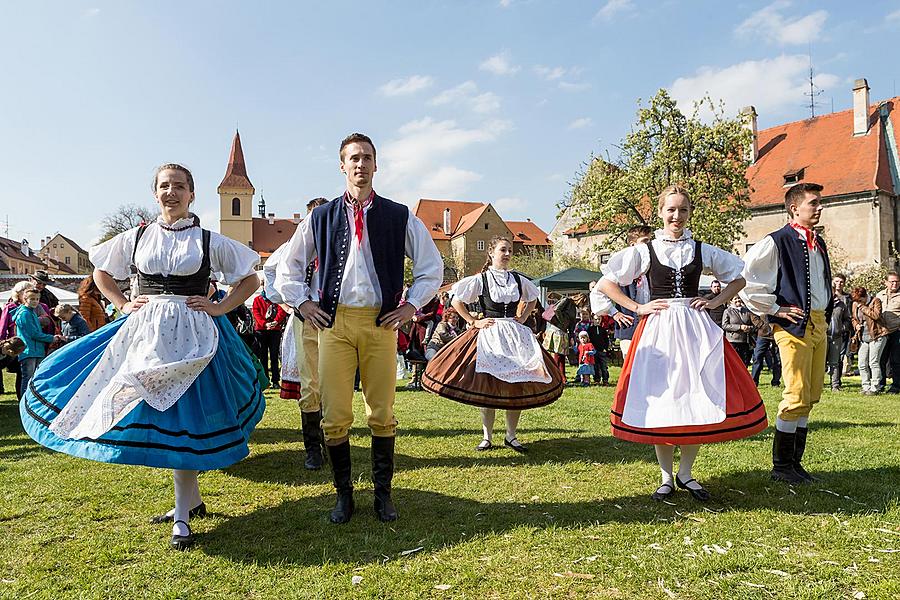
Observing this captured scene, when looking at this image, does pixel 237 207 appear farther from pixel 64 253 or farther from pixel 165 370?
pixel 165 370

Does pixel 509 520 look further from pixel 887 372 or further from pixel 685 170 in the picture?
pixel 685 170

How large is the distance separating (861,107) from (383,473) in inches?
1539

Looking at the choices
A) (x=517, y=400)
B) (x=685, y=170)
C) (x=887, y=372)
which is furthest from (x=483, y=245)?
(x=517, y=400)

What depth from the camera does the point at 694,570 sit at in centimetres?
304

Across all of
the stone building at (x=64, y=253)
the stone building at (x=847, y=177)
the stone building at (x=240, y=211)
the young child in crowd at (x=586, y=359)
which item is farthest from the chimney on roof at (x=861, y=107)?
the stone building at (x=64, y=253)

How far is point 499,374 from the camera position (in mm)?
5438

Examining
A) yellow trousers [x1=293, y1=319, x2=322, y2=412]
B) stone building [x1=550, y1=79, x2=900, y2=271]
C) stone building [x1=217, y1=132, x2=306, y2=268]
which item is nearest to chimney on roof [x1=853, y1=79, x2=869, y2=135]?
stone building [x1=550, y1=79, x2=900, y2=271]

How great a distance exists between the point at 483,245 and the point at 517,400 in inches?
2377

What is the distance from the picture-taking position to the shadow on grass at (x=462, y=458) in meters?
5.04

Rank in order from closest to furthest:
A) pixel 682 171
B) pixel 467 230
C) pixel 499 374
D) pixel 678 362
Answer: pixel 678 362, pixel 499 374, pixel 682 171, pixel 467 230

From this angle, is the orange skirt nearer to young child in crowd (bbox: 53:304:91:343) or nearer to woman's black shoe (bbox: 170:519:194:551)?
woman's black shoe (bbox: 170:519:194:551)

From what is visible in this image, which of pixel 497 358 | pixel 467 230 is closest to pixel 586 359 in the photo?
pixel 497 358

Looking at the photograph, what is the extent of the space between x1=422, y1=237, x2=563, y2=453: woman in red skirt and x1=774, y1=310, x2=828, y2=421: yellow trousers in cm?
176

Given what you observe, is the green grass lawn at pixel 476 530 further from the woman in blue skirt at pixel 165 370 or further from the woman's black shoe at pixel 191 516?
the woman in blue skirt at pixel 165 370
